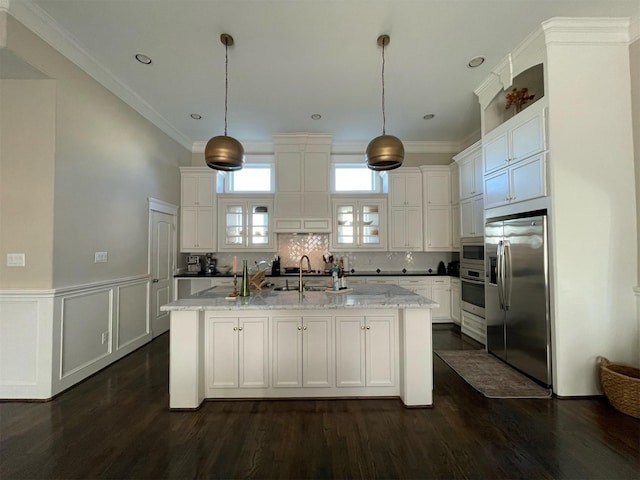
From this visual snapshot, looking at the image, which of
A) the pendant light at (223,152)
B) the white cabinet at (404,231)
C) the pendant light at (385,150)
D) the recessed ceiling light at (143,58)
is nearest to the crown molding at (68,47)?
the recessed ceiling light at (143,58)

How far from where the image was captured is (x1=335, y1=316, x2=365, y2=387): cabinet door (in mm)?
2674

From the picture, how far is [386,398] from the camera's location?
268 centimetres

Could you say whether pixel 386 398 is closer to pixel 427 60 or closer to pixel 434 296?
pixel 434 296

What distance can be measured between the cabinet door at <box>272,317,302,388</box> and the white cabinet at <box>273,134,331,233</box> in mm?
2899

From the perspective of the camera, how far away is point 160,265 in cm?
482

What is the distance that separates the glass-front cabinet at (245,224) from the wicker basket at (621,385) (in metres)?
4.63

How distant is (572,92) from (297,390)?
12.4ft

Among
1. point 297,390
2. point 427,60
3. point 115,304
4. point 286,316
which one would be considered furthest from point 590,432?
point 115,304

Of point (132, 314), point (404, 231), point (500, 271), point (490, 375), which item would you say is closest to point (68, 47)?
point (132, 314)

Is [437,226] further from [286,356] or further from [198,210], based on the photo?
[198,210]

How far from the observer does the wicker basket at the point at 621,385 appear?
7.63 ft

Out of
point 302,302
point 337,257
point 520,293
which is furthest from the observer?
point 337,257

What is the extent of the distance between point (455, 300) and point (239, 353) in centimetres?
403

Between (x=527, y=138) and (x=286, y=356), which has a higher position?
(x=527, y=138)
